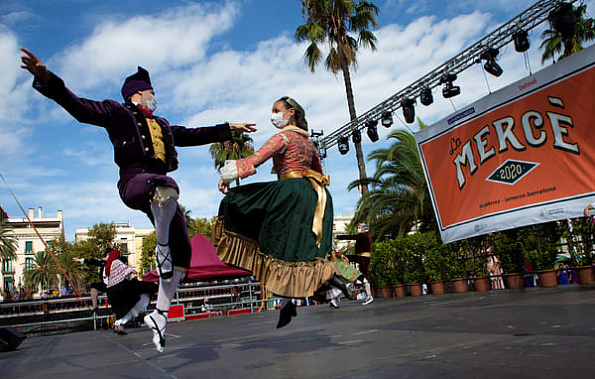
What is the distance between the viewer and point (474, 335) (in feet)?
9.90

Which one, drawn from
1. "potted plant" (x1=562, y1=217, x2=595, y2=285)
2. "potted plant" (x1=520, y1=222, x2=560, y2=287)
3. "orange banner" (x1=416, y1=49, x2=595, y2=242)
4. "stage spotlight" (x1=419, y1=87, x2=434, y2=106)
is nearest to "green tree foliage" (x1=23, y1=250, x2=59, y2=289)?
"stage spotlight" (x1=419, y1=87, x2=434, y2=106)

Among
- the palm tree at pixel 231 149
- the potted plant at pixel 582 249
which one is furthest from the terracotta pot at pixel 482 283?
the palm tree at pixel 231 149

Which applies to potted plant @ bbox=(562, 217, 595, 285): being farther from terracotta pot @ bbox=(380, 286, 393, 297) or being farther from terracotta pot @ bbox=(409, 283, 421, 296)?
terracotta pot @ bbox=(380, 286, 393, 297)

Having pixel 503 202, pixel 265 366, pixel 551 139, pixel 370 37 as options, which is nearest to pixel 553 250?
pixel 503 202

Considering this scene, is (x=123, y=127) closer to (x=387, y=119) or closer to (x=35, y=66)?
(x=35, y=66)

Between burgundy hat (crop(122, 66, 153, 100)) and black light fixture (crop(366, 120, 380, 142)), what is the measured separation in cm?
1242

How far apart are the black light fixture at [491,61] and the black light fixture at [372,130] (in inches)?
183

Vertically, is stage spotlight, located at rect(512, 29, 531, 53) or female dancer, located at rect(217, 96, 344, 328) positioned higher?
stage spotlight, located at rect(512, 29, 531, 53)

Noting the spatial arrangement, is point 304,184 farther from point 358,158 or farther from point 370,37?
point 370,37

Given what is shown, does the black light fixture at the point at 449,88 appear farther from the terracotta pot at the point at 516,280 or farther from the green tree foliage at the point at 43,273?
the green tree foliage at the point at 43,273

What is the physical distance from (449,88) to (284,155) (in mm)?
9831

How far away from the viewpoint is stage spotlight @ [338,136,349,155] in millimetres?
16969

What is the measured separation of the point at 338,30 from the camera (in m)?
19.0

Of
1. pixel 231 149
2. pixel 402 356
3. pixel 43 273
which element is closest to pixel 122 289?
Result: pixel 402 356
